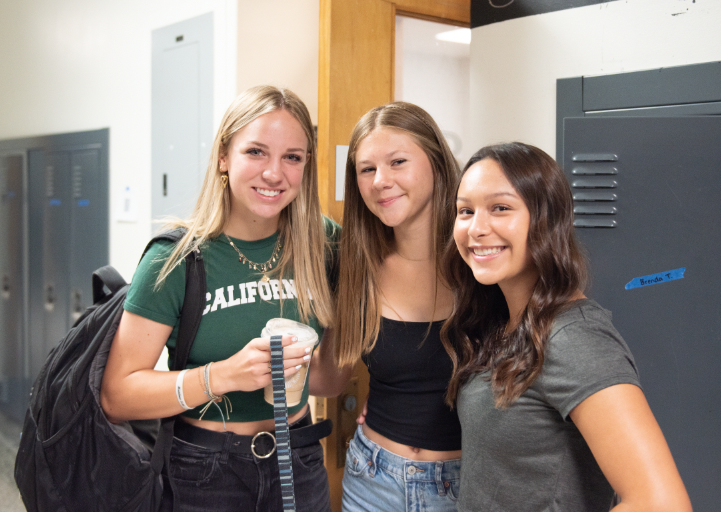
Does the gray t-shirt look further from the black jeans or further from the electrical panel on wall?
the electrical panel on wall

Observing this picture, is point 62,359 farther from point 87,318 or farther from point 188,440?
point 188,440

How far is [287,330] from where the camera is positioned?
4.52ft

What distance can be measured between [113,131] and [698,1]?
10.1 ft

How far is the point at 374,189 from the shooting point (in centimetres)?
156

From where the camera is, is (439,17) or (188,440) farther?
(439,17)

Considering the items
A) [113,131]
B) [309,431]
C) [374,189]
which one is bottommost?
[309,431]

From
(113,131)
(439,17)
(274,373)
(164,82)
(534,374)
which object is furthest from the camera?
(113,131)

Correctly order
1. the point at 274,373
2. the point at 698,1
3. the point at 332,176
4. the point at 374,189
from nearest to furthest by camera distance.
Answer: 1. the point at 274,373
2. the point at 374,189
3. the point at 698,1
4. the point at 332,176

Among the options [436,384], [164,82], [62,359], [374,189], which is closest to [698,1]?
[374,189]

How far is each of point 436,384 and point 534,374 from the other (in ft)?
1.53

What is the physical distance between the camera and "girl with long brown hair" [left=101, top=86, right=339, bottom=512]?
1374mm

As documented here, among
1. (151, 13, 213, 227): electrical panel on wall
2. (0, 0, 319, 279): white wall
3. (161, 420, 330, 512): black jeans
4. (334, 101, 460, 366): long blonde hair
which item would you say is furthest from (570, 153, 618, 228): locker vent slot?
(0, 0, 319, 279): white wall

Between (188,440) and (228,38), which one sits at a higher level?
(228,38)

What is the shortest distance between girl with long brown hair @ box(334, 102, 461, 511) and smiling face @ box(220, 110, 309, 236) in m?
0.22
